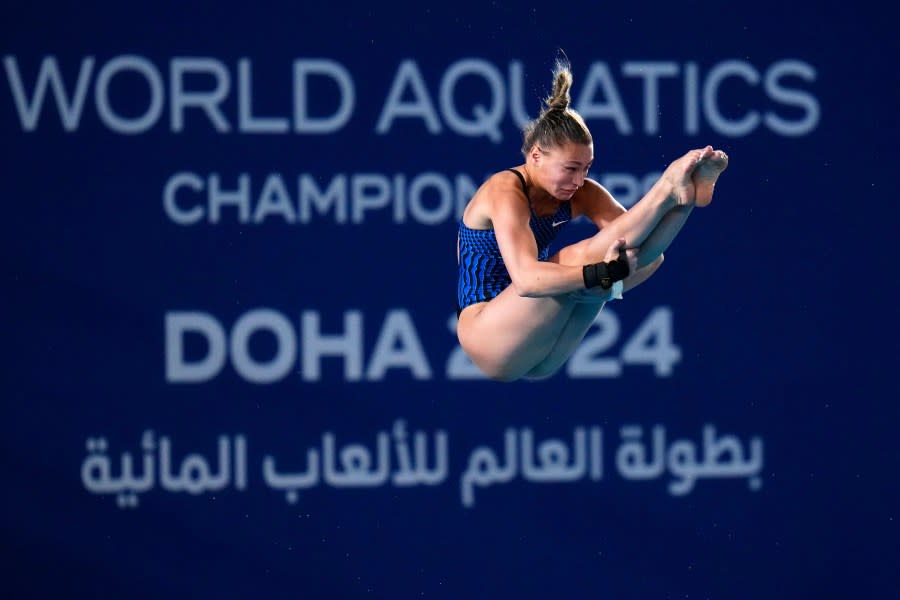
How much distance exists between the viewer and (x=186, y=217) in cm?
673

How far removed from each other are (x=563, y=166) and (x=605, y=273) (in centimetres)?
A: 47

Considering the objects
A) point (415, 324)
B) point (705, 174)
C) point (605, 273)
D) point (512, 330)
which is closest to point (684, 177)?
point (705, 174)

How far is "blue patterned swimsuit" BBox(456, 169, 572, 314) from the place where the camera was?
5094 mm

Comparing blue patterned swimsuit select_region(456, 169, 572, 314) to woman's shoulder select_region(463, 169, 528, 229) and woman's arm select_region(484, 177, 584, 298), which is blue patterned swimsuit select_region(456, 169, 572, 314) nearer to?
woman's shoulder select_region(463, 169, 528, 229)

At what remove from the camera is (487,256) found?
5.14 meters

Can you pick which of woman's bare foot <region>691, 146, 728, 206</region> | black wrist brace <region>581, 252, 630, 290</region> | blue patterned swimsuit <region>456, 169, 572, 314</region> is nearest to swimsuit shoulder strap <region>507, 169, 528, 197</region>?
blue patterned swimsuit <region>456, 169, 572, 314</region>

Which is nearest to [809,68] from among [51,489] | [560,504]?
[560,504]

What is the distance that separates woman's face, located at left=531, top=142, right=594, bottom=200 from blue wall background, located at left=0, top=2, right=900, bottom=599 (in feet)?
6.91

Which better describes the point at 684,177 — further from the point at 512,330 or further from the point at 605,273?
the point at 512,330

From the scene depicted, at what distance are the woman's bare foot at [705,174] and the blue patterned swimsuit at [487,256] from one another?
27.1 inches

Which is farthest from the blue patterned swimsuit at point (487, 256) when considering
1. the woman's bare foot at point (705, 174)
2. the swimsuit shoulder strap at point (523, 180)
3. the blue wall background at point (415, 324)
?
the blue wall background at point (415, 324)

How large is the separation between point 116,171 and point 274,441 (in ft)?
5.13

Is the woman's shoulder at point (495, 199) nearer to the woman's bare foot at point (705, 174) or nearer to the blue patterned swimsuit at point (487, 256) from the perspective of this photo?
the blue patterned swimsuit at point (487, 256)

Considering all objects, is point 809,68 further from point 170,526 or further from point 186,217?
point 170,526
